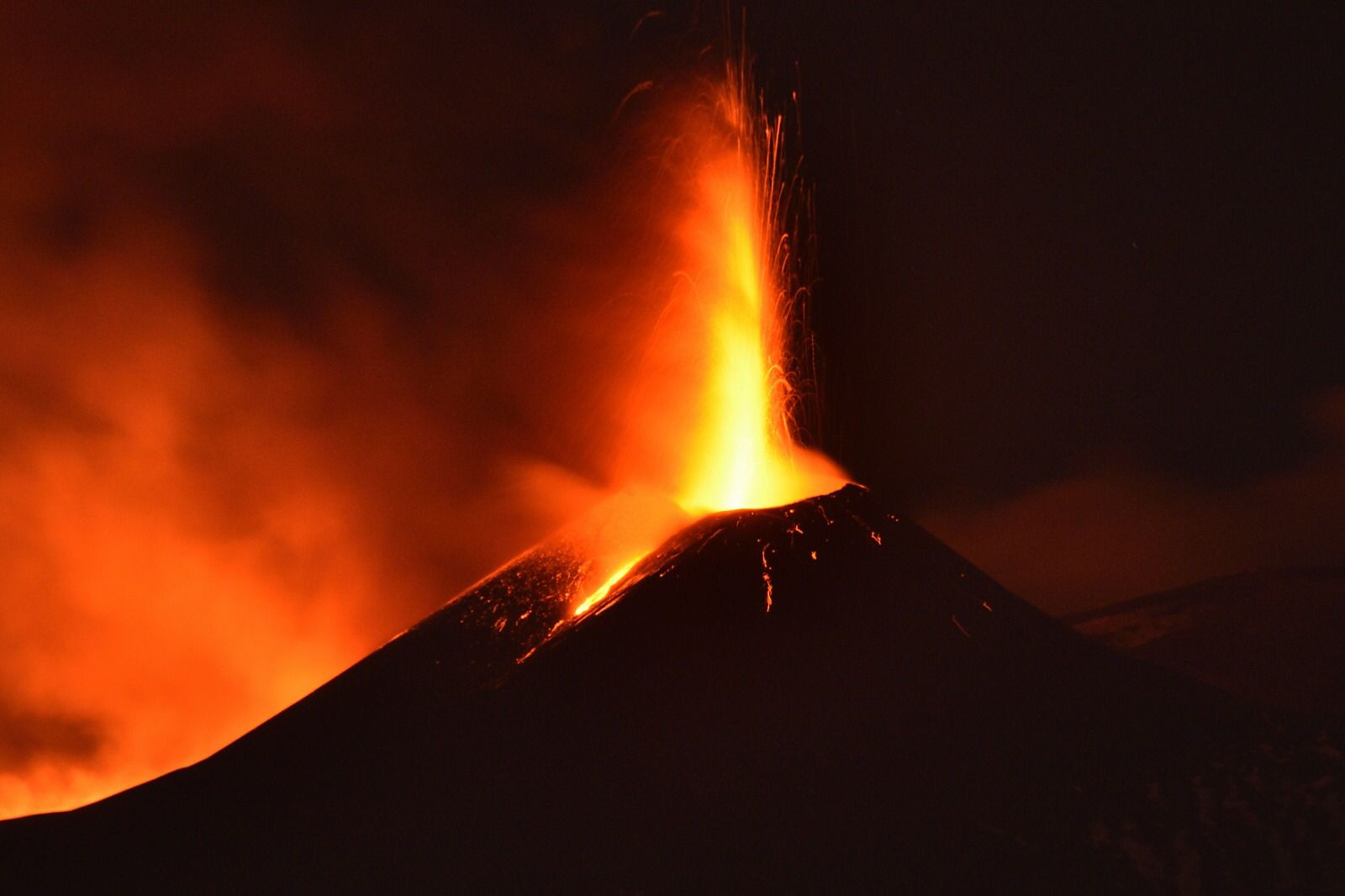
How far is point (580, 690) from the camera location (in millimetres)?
23703

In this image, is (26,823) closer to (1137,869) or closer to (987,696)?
(987,696)

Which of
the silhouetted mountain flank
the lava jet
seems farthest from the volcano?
the silhouetted mountain flank

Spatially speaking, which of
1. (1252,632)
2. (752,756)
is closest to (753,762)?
(752,756)

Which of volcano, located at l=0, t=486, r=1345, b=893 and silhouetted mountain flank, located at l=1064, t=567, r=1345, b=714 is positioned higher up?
silhouetted mountain flank, located at l=1064, t=567, r=1345, b=714

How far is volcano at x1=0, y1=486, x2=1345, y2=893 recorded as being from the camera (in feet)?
67.7

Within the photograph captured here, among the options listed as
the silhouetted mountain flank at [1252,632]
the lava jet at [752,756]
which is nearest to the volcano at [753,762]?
the lava jet at [752,756]

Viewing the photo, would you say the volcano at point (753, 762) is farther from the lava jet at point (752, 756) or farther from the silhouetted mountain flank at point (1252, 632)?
the silhouetted mountain flank at point (1252, 632)

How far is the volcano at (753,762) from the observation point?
67.7 feet

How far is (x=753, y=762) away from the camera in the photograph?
22250 mm

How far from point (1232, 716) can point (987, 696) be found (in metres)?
5.41

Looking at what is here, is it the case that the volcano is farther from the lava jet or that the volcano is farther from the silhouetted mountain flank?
the silhouetted mountain flank

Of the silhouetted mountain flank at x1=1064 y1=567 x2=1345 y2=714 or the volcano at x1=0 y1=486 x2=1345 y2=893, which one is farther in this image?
the silhouetted mountain flank at x1=1064 y1=567 x2=1345 y2=714

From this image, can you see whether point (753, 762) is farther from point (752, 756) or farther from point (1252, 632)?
point (1252, 632)

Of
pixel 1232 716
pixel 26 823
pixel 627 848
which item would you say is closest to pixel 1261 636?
pixel 1232 716
